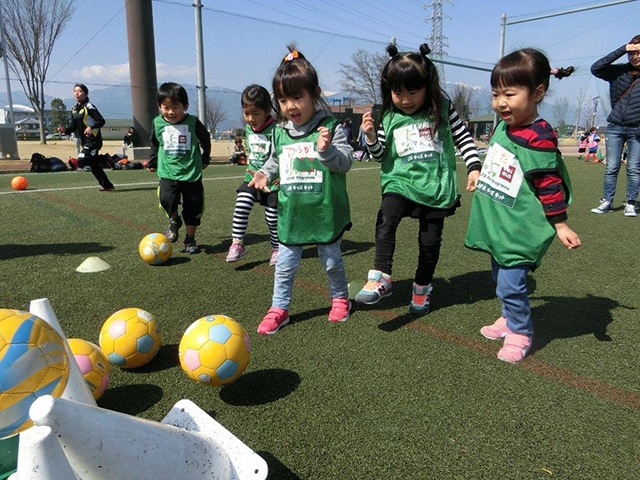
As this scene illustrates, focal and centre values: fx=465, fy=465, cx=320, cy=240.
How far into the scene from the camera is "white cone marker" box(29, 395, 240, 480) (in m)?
1.14

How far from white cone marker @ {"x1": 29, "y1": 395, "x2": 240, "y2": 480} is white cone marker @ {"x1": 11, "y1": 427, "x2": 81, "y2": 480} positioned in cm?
4

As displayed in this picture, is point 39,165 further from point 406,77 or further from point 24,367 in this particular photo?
point 24,367

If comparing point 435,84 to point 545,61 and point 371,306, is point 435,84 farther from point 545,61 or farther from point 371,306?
point 371,306

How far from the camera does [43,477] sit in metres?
1.07

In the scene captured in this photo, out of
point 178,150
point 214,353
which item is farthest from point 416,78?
point 178,150

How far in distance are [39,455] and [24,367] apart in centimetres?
Answer: 47

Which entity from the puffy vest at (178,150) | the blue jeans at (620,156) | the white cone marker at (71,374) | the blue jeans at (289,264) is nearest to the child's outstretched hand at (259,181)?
the blue jeans at (289,264)

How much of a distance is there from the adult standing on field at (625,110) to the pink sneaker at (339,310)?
5772 mm

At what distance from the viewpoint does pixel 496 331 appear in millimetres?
3012

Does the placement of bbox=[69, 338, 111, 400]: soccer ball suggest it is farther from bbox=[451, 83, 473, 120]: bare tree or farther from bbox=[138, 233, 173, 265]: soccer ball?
bbox=[451, 83, 473, 120]: bare tree

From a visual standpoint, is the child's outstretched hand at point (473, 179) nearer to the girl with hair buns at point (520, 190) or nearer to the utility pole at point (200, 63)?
the girl with hair buns at point (520, 190)

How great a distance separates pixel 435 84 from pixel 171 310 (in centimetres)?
244

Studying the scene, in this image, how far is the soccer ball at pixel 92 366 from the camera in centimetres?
216

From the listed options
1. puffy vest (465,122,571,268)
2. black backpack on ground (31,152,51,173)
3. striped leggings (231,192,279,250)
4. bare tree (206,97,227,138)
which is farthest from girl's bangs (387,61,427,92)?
bare tree (206,97,227,138)
